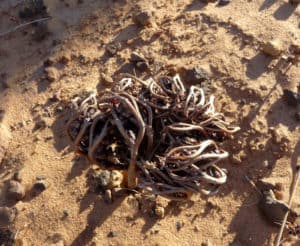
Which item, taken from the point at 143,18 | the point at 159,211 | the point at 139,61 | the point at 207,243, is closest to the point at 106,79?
the point at 139,61

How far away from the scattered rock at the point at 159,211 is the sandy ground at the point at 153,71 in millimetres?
44

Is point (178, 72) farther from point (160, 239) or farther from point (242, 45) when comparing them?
point (160, 239)

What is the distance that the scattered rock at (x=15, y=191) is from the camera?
3.59 meters

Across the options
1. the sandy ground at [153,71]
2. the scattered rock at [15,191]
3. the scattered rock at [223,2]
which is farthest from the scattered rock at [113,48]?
the scattered rock at [15,191]

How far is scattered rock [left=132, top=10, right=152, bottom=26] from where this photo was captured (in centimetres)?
446

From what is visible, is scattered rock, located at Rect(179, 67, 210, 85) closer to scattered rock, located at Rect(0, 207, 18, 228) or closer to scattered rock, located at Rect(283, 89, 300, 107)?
scattered rock, located at Rect(283, 89, 300, 107)

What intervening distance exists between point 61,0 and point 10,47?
80cm

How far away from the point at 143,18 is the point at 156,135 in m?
2.07

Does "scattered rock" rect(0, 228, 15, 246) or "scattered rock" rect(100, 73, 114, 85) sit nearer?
"scattered rock" rect(0, 228, 15, 246)

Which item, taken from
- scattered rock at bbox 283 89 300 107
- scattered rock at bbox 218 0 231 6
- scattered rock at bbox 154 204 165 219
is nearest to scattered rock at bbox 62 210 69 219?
scattered rock at bbox 154 204 165 219

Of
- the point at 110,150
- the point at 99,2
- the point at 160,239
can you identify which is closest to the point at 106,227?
the point at 160,239

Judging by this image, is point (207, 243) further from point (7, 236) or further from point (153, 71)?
point (153, 71)

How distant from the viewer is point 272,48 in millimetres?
4090

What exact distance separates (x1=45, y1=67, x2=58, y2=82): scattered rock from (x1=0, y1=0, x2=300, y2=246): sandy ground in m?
0.03
